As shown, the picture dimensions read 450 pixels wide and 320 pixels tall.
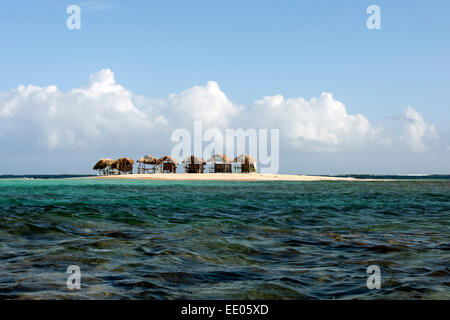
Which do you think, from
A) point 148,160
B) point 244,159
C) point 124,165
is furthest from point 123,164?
point 244,159

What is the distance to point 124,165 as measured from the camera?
73875mm

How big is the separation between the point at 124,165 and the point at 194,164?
14.3 meters

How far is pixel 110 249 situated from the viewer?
7129mm

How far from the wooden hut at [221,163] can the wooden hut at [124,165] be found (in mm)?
15772

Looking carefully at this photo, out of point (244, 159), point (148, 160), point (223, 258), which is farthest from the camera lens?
point (148, 160)

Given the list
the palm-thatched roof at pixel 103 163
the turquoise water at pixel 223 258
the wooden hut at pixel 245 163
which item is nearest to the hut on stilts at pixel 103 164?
the palm-thatched roof at pixel 103 163

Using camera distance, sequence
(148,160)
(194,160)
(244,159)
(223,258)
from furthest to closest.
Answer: (148,160) < (244,159) < (194,160) < (223,258)

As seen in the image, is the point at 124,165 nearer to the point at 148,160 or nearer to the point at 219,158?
the point at 148,160

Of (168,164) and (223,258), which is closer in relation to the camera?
(223,258)

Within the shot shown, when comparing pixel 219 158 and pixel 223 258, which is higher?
pixel 219 158

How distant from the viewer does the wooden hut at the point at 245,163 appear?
68.5 metres

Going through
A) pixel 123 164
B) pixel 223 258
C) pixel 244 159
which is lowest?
pixel 223 258

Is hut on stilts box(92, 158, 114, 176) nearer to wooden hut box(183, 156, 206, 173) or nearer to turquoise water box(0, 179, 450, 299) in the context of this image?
wooden hut box(183, 156, 206, 173)
